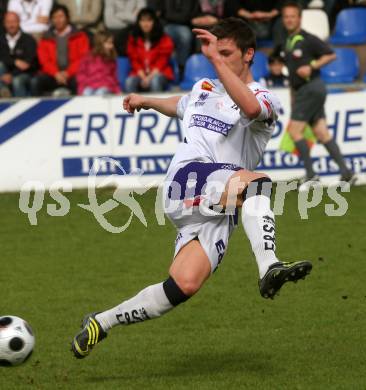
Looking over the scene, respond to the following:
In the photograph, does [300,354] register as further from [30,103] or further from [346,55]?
[346,55]

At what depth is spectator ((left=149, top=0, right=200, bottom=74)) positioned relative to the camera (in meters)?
16.9

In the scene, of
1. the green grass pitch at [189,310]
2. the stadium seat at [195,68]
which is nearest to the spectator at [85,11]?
the stadium seat at [195,68]

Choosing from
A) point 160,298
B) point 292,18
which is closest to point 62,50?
point 292,18

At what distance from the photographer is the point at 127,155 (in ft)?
47.8

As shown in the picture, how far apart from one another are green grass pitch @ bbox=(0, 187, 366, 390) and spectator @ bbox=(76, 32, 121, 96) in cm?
329

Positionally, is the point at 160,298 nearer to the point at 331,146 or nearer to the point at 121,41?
the point at 331,146

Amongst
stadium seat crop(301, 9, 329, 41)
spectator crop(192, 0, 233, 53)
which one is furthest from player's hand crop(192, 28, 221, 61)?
stadium seat crop(301, 9, 329, 41)

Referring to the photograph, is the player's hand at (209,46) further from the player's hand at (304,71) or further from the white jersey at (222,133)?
the player's hand at (304,71)

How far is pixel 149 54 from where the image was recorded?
628 inches

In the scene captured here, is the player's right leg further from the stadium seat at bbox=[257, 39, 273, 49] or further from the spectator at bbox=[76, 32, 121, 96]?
the stadium seat at bbox=[257, 39, 273, 49]

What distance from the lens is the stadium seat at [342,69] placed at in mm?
16781

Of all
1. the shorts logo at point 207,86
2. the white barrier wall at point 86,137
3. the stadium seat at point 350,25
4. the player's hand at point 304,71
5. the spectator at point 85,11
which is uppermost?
the shorts logo at point 207,86

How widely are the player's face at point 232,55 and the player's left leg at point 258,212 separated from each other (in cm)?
61

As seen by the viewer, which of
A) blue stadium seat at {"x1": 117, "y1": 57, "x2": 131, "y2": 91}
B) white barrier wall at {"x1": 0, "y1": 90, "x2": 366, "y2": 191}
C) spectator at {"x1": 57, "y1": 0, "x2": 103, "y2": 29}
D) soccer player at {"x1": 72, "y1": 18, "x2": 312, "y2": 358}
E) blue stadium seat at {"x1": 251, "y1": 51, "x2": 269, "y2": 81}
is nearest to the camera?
soccer player at {"x1": 72, "y1": 18, "x2": 312, "y2": 358}
